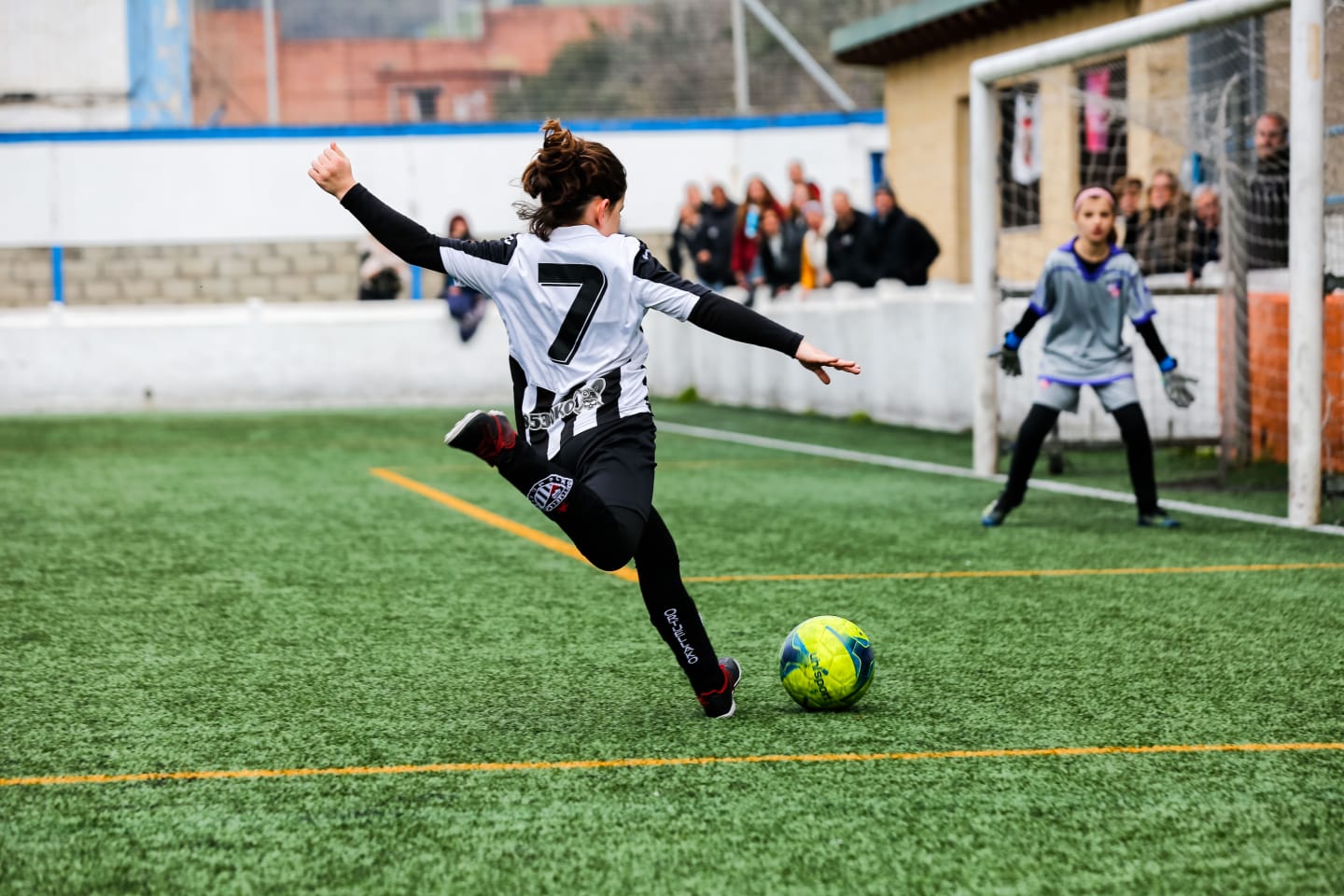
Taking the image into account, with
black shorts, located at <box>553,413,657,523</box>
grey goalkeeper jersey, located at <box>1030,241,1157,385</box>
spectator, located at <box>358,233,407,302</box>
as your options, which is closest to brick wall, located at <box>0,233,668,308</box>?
spectator, located at <box>358,233,407,302</box>

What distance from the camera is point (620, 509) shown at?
482 cm

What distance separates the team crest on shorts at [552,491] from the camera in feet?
15.3

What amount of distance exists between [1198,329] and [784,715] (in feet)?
29.9

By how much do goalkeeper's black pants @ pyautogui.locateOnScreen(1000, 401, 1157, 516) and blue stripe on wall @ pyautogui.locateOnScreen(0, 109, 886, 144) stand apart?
18.3 metres

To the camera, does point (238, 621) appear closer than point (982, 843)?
No

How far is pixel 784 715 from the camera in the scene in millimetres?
5242

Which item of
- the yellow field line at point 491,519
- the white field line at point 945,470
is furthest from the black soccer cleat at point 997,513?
the yellow field line at point 491,519

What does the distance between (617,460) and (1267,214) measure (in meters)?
8.04

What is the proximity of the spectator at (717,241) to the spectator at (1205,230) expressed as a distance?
24.8ft

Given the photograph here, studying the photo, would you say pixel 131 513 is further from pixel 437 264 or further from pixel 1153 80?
pixel 1153 80

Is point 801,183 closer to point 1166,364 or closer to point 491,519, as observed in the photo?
point 491,519

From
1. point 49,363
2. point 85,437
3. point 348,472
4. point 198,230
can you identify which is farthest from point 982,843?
point 198,230

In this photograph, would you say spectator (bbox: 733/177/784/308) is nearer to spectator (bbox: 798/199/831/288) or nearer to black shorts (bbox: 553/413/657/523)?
spectator (bbox: 798/199/831/288)

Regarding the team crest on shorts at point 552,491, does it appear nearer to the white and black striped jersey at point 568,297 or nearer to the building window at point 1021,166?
the white and black striped jersey at point 568,297
